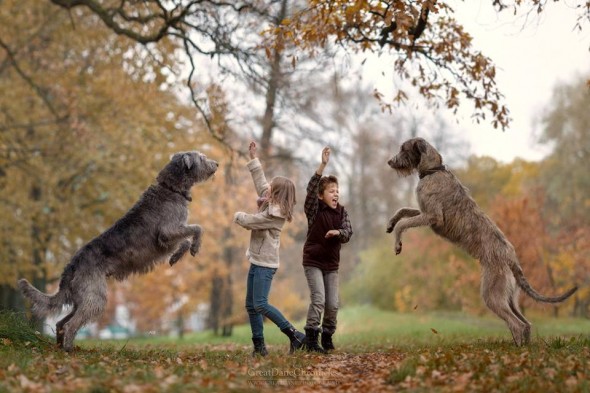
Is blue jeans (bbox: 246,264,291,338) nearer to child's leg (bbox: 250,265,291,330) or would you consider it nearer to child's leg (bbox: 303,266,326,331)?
child's leg (bbox: 250,265,291,330)

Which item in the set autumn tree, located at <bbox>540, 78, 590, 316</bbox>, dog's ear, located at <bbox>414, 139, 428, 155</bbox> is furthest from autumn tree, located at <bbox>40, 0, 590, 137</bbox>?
autumn tree, located at <bbox>540, 78, 590, 316</bbox>

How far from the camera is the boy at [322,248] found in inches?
354

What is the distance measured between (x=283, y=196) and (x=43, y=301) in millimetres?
3386

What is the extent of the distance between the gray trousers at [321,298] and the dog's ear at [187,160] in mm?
2111

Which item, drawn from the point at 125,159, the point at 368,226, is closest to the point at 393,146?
the point at 368,226

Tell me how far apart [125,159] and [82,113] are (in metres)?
1.93

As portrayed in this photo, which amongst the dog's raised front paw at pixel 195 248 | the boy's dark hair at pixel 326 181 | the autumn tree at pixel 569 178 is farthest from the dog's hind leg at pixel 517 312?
the autumn tree at pixel 569 178

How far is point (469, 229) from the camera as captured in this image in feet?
29.1

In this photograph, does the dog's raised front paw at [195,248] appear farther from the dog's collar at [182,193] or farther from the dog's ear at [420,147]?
the dog's ear at [420,147]

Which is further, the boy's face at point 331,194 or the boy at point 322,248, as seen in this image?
the boy's face at point 331,194

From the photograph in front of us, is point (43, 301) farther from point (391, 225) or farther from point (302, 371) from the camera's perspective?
point (391, 225)

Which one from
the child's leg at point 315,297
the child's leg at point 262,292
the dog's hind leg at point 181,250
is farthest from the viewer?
the dog's hind leg at point 181,250

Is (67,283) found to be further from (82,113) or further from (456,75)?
(82,113)

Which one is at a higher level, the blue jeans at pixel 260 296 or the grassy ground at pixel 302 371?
the blue jeans at pixel 260 296
